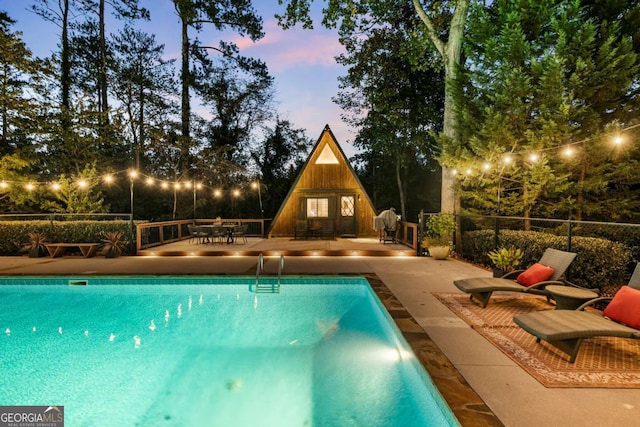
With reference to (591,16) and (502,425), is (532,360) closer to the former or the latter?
(502,425)

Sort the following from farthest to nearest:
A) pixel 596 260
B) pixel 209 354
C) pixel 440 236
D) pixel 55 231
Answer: pixel 55 231
pixel 440 236
pixel 596 260
pixel 209 354

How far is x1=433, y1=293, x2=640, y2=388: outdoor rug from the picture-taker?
2.76 metres

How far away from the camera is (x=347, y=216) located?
45.5 ft

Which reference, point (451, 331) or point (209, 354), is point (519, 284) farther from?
point (209, 354)

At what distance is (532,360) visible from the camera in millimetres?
3111

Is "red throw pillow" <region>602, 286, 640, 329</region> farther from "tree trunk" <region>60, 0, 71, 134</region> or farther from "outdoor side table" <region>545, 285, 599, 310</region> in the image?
"tree trunk" <region>60, 0, 71, 134</region>

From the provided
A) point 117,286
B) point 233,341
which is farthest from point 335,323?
point 117,286

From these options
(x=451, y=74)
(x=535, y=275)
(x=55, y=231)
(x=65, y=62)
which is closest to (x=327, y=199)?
(x=451, y=74)

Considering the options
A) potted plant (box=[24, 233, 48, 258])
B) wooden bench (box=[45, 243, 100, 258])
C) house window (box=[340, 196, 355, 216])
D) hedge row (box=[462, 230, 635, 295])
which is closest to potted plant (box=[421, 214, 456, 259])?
hedge row (box=[462, 230, 635, 295])

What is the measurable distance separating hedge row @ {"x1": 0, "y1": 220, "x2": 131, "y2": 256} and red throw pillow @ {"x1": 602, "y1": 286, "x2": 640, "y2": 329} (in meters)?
11.0

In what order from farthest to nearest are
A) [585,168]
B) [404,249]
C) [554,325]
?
1. [404,249]
2. [585,168]
3. [554,325]

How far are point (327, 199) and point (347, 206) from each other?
0.93 m

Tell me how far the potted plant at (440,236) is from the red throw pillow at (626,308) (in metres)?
5.48

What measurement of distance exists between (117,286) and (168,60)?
17.1m
